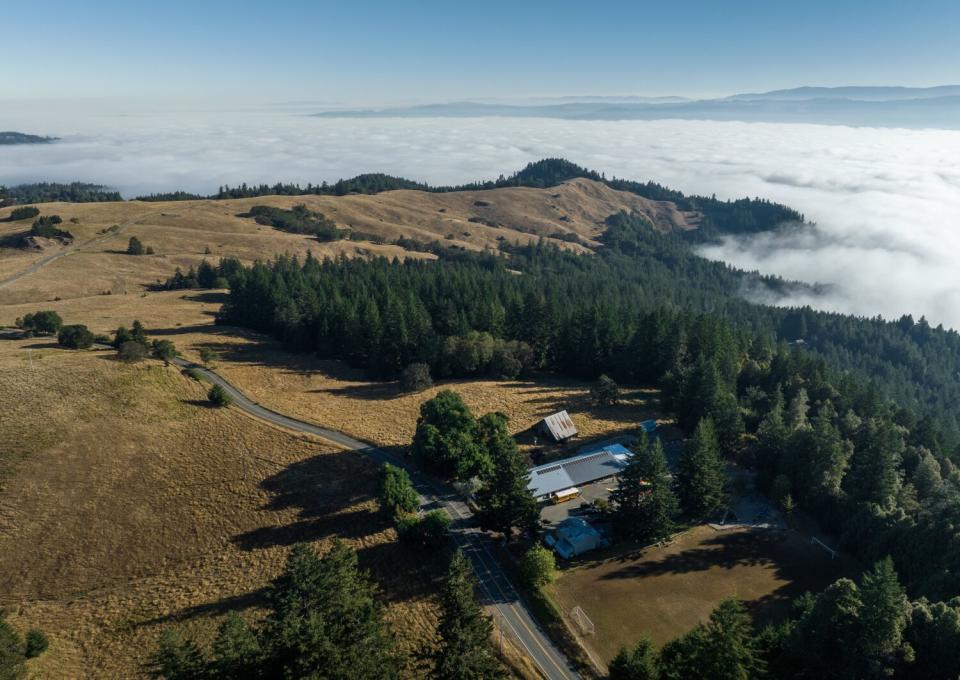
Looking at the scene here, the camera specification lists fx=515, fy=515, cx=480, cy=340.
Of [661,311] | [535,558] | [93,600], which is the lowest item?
[93,600]

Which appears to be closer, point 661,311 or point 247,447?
point 247,447

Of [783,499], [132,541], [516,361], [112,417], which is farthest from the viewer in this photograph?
[516,361]

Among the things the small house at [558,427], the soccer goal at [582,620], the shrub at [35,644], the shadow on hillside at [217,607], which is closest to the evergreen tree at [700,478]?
the soccer goal at [582,620]

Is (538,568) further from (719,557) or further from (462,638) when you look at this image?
(719,557)

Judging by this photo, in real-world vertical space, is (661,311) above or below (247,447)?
above

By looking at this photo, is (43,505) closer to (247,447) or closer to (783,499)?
(247,447)

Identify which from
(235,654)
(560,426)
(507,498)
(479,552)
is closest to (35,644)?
(235,654)

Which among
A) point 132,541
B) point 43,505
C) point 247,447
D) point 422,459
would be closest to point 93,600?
point 132,541
